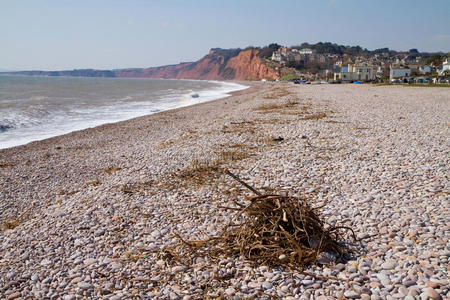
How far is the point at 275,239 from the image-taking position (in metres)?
3.88

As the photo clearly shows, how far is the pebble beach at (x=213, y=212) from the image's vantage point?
3406 mm

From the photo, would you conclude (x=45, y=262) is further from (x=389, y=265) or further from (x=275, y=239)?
(x=389, y=265)

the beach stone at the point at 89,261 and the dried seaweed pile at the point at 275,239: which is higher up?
the dried seaweed pile at the point at 275,239

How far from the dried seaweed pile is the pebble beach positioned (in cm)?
14

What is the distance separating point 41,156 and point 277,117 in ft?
34.4

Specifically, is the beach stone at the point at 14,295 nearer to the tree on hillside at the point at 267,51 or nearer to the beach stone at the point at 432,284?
the beach stone at the point at 432,284

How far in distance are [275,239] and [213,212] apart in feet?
5.13

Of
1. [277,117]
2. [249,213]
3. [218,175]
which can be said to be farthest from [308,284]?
[277,117]

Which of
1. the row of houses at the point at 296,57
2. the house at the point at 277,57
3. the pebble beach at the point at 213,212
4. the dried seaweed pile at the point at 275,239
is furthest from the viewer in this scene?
the house at the point at 277,57

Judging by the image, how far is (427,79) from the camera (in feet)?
202

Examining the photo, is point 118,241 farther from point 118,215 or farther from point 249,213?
point 249,213

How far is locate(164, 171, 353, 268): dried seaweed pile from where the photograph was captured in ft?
12.2

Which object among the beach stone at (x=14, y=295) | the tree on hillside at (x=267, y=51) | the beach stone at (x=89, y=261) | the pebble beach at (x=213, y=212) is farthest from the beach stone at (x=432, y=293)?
the tree on hillside at (x=267, y=51)

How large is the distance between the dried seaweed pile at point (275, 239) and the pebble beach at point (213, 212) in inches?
5.4
